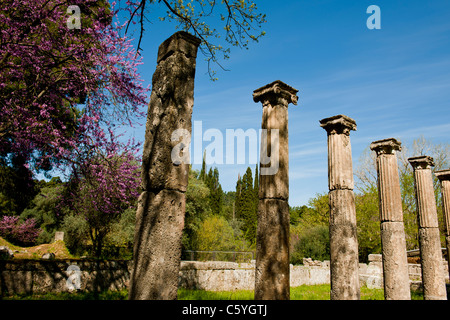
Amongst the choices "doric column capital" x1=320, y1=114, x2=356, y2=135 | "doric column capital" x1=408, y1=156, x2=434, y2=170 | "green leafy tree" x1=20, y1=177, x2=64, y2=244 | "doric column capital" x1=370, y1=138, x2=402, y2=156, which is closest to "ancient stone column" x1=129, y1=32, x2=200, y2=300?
"doric column capital" x1=320, y1=114, x2=356, y2=135

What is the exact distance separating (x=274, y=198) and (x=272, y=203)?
0.33ft

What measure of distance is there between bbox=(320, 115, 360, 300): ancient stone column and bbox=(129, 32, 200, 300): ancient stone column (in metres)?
4.84

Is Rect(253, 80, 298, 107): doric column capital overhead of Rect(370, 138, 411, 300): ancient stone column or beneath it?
overhead

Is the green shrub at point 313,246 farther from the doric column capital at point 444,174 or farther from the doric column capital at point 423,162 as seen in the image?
the doric column capital at point 423,162

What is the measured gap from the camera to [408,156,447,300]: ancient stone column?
30.6ft

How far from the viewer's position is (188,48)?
3676 mm

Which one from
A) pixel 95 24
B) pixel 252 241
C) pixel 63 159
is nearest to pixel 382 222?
pixel 63 159

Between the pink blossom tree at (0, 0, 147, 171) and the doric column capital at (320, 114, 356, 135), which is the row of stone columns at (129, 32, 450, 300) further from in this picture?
the pink blossom tree at (0, 0, 147, 171)

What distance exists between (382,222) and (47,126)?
33.3ft

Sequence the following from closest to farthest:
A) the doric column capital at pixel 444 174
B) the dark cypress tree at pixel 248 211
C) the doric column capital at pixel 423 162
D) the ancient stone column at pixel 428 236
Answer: the ancient stone column at pixel 428 236 → the doric column capital at pixel 423 162 → the doric column capital at pixel 444 174 → the dark cypress tree at pixel 248 211

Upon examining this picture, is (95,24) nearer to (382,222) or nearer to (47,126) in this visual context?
(47,126)

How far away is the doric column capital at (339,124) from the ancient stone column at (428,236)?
4568mm

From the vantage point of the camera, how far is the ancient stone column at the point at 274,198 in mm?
4859

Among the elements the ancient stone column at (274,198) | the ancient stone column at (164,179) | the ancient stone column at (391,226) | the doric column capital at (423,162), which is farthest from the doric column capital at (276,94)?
the doric column capital at (423,162)
